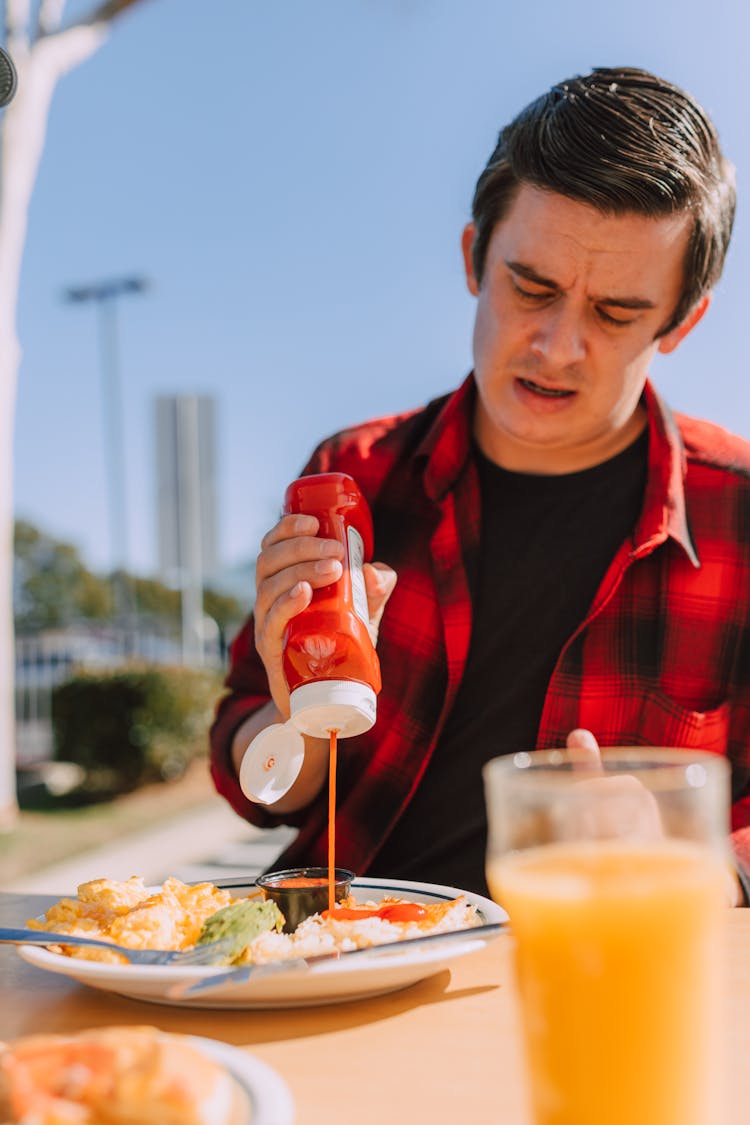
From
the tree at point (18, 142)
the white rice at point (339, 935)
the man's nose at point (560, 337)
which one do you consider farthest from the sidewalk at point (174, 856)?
the white rice at point (339, 935)

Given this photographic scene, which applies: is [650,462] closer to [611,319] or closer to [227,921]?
[611,319]

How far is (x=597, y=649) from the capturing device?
7.02 feet

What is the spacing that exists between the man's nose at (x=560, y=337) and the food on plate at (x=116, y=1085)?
1461 millimetres

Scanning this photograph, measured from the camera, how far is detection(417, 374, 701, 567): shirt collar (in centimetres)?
215

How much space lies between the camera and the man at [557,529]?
2.01m

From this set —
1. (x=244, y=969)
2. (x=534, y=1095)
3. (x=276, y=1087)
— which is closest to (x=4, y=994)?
(x=244, y=969)

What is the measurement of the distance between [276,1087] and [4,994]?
0.52m

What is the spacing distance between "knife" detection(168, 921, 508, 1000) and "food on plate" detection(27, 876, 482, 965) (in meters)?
0.03

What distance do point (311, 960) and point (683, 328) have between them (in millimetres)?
1595

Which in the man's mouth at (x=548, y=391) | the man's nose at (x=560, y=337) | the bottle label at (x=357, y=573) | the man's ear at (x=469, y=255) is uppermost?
the man's ear at (x=469, y=255)

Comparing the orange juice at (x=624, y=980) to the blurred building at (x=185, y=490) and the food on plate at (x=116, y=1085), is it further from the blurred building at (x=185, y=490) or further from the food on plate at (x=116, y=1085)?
the blurred building at (x=185, y=490)

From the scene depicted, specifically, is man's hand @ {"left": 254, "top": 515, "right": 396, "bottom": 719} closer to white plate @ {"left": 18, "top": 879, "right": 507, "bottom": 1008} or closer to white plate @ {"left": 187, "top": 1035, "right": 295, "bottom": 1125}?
white plate @ {"left": 18, "top": 879, "right": 507, "bottom": 1008}

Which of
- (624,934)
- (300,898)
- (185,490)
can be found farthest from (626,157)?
(185,490)

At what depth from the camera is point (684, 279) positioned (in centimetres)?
214
